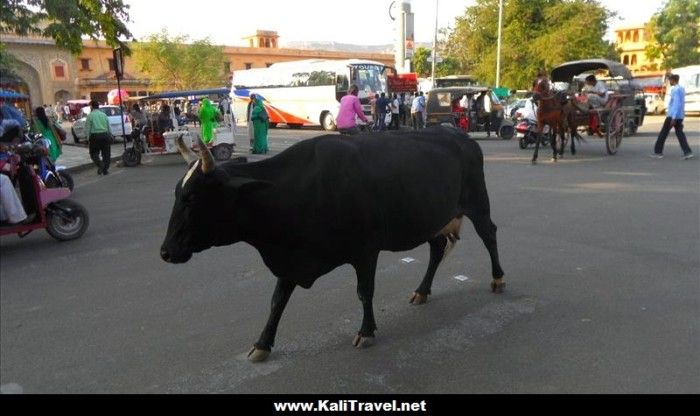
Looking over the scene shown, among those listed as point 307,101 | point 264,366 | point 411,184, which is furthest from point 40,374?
point 307,101

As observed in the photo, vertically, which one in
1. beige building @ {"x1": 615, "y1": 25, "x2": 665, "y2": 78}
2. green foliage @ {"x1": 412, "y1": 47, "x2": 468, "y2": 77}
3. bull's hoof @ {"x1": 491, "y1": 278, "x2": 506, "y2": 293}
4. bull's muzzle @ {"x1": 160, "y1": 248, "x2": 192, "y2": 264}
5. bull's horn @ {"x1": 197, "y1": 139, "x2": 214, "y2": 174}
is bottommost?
bull's hoof @ {"x1": 491, "y1": 278, "x2": 506, "y2": 293}

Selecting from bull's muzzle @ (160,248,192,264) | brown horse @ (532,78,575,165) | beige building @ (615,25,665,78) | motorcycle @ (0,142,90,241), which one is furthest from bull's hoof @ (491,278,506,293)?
beige building @ (615,25,665,78)

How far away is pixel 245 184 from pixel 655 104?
34.9 meters

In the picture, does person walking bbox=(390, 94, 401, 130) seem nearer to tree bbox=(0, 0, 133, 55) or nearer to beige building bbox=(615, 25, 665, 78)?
tree bbox=(0, 0, 133, 55)

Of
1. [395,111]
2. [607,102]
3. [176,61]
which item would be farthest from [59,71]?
[607,102]

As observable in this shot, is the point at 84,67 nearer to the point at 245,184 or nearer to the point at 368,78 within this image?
the point at 368,78

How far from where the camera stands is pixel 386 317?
4055 millimetres

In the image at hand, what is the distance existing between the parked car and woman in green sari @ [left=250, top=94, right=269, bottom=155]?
26081 millimetres

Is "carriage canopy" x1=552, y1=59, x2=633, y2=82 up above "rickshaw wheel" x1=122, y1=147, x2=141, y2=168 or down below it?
above

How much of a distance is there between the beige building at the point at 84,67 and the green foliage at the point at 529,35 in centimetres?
2622

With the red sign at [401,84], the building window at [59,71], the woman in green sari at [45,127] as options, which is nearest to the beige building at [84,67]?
the building window at [59,71]

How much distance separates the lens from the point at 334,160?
10.9 ft

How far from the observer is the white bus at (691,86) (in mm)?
27359

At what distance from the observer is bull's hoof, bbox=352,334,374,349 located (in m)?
3.53
